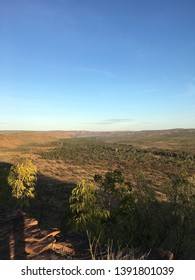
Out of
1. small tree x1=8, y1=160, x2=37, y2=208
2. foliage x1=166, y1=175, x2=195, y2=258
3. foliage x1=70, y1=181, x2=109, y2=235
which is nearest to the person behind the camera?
foliage x1=70, y1=181, x2=109, y2=235

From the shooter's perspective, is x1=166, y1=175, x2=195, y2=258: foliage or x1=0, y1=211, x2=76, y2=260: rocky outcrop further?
x1=166, y1=175, x2=195, y2=258: foliage

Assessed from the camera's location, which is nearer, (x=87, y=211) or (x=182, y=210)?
(x=87, y=211)

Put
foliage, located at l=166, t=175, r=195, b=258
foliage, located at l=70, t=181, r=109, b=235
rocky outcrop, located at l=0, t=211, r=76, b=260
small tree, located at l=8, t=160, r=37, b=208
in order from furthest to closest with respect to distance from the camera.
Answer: small tree, located at l=8, t=160, r=37, b=208 < foliage, located at l=166, t=175, r=195, b=258 < foliage, located at l=70, t=181, r=109, b=235 < rocky outcrop, located at l=0, t=211, r=76, b=260

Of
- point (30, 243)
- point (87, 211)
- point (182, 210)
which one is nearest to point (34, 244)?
point (30, 243)

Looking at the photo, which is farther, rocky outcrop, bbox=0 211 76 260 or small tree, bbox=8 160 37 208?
small tree, bbox=8 160 37 208

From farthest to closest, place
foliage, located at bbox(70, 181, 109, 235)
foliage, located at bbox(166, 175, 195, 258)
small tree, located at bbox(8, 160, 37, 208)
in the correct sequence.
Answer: small tree, located at bbox(8, 160, 37, 208) < foliage, located at bbox(166, 175, 195, 258) < foliage, located at bbox(70, 181, 109, 235)

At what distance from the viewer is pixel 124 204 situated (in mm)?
13039

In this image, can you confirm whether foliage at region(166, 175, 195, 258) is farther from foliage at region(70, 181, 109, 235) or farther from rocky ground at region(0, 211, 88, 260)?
rocky ground at region(0, 211, 88, 260)

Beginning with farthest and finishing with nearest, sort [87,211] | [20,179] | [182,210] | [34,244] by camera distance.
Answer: [20,179] → [182,210] → [87,211] → [34,244]

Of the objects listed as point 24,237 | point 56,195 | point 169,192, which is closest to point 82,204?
point 24,237

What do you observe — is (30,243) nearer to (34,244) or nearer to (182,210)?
(34,244)

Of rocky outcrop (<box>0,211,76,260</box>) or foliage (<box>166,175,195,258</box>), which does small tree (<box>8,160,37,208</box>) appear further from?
foliage (<box>166,175,195,258</box>)

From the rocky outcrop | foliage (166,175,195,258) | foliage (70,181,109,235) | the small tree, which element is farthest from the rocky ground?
the small tree

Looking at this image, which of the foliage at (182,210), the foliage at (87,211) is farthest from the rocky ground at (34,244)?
the foliage at (182,210)
